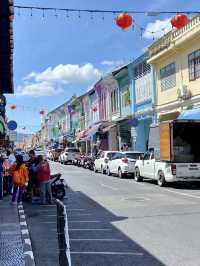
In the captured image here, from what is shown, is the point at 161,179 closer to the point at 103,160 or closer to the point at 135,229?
the point at 135,229

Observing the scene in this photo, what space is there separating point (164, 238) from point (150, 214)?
3.28 metres

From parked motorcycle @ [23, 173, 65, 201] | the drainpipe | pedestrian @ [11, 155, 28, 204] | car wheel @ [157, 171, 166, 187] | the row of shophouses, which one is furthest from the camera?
the drainpipe

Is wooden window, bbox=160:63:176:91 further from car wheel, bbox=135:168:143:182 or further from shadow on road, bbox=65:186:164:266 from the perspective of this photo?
shadow on road, bbox=65:186:164:266

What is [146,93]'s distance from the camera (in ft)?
123

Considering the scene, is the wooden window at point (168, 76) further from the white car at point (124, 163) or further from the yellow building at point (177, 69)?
the white car at point (124, 163)

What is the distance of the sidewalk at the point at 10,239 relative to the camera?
25.7 ft

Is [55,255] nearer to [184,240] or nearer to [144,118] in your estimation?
[184,240]

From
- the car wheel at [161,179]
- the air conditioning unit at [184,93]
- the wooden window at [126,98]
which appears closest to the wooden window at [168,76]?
the air conditioning unit at [184,93]

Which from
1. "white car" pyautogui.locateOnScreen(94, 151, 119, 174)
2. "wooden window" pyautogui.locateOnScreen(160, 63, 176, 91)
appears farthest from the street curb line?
"wooden window" pyautogui.locateOnScreen(160, 63, 176, 91)

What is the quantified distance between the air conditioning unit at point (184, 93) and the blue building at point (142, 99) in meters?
5.17

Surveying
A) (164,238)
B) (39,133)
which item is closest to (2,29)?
(164,238)

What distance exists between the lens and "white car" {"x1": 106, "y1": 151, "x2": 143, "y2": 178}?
27594mm

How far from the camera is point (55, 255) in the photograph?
8219 mm

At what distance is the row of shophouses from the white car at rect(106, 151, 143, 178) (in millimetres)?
3847
